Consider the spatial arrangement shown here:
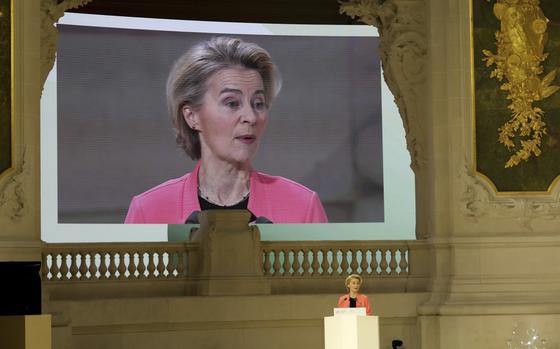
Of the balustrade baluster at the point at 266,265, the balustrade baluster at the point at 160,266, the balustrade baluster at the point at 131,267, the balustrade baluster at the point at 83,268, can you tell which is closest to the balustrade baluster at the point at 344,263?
the balustrade baluster at the point at 266,265

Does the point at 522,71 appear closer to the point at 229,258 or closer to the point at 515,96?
the point at 515,96

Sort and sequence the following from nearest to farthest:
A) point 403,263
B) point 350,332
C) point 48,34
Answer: point 350,332, point 48,34, point 403,263

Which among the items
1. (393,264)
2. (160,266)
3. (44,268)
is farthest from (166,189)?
(44,268)

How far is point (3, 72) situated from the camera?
18.3 m

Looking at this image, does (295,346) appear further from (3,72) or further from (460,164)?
(3,72)

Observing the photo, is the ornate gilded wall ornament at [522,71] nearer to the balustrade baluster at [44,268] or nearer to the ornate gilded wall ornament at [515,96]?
the ornate gilded wall ornament at [515,96]

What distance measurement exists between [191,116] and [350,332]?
45.5ft

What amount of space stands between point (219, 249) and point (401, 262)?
2739 mm

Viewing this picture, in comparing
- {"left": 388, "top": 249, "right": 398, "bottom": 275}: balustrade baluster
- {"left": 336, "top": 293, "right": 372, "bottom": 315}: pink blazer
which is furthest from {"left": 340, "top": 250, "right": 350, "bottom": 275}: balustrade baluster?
{"left": 336, "top": 293, "right": 372, "bottom": 315}: pink blazer

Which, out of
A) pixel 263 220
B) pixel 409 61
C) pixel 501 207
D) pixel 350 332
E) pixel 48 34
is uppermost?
pixel 48 34

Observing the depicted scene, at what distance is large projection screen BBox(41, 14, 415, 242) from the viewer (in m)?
24.5

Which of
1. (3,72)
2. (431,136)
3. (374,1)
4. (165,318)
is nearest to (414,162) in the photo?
(431,136)

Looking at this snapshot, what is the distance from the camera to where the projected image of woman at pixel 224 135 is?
2544 cm

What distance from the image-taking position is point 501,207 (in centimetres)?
1973
